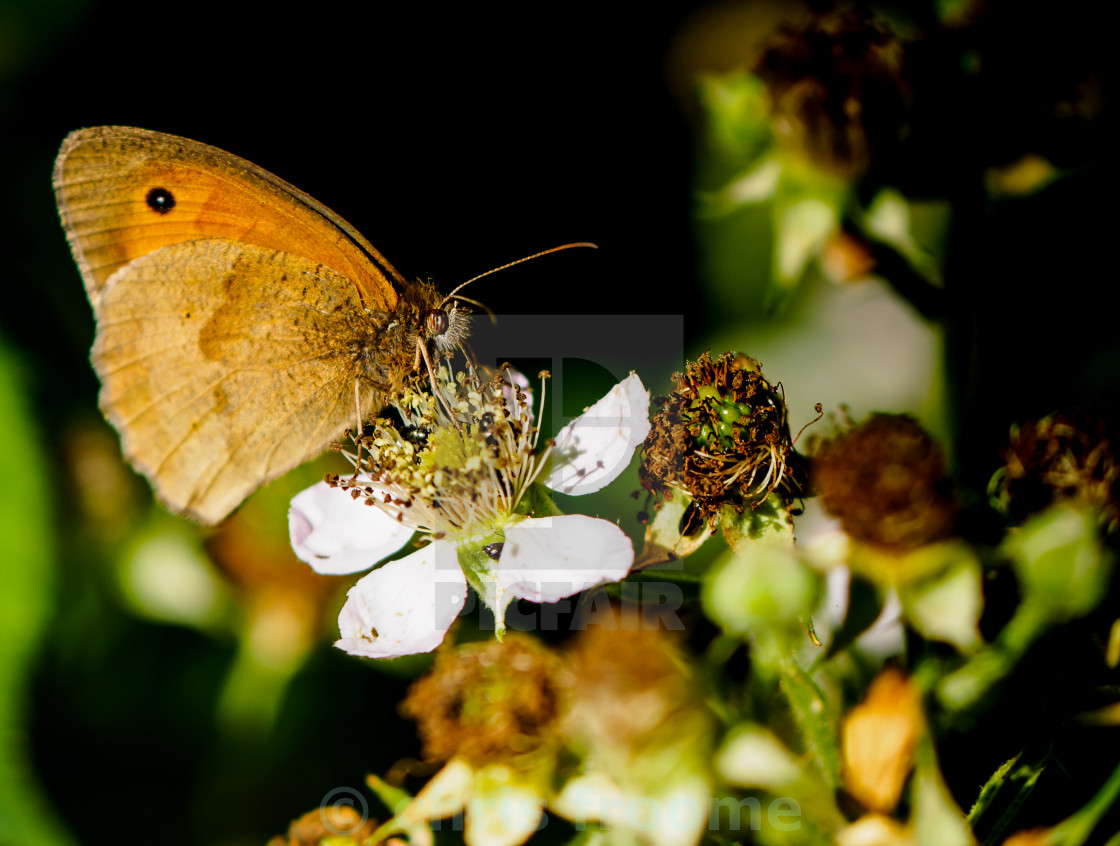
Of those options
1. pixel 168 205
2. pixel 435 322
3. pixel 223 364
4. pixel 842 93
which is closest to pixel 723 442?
pixel 842 93

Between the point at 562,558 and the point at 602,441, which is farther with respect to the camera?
the point at 602,441

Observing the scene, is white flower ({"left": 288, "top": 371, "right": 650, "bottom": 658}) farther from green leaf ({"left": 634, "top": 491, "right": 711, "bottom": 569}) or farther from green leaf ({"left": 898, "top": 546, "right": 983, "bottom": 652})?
green leaf ({"left": 898, "top": 546, "right": 983, "bottom": 652})

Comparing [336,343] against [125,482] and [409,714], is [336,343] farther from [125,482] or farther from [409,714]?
[409,714]

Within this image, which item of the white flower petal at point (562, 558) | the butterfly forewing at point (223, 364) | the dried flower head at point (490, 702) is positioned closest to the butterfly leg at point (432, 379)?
the butterfly forewing at point (223, 364)

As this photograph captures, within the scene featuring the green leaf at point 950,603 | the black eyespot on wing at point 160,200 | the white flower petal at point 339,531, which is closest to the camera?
the green leaf at point 950,603

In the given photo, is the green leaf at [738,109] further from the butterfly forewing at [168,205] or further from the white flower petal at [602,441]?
the butterfly forewing at [168,205]

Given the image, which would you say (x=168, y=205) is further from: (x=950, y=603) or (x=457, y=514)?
(x=950, y=603)
